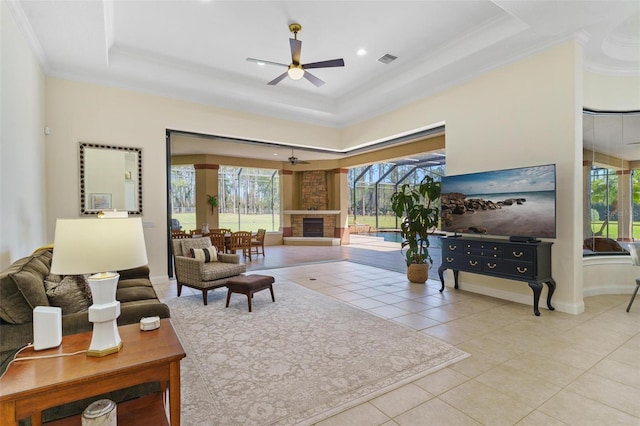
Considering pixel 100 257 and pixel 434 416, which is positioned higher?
pixel 100 257

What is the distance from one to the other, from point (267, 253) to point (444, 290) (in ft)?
19.0

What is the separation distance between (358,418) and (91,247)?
1.82 metres

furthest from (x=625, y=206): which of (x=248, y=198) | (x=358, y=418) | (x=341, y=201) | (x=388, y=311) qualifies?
(x=248, y=198)

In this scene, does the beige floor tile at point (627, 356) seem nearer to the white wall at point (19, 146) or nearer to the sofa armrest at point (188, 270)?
the sofa armrest at point (188, 270)

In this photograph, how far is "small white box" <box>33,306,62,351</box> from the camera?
1.59 meters

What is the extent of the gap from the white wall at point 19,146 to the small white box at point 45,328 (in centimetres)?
162

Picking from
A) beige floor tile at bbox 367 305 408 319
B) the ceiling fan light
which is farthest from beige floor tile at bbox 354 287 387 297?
the ceiling fan light

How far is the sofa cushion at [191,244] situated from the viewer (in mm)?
4907

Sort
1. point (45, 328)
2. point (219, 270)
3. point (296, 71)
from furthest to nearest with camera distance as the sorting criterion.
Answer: point (219, 270), point (296, 71), point (45, 328)

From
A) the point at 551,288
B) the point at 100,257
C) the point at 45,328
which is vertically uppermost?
the point at 100,257

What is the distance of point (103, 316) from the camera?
1569 millimetres

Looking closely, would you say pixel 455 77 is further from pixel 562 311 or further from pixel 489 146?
pixel 562 311

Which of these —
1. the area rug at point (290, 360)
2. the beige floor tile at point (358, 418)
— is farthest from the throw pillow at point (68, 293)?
the beige floor tile at point (358, 418)

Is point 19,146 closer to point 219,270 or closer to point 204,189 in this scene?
point 219,270
